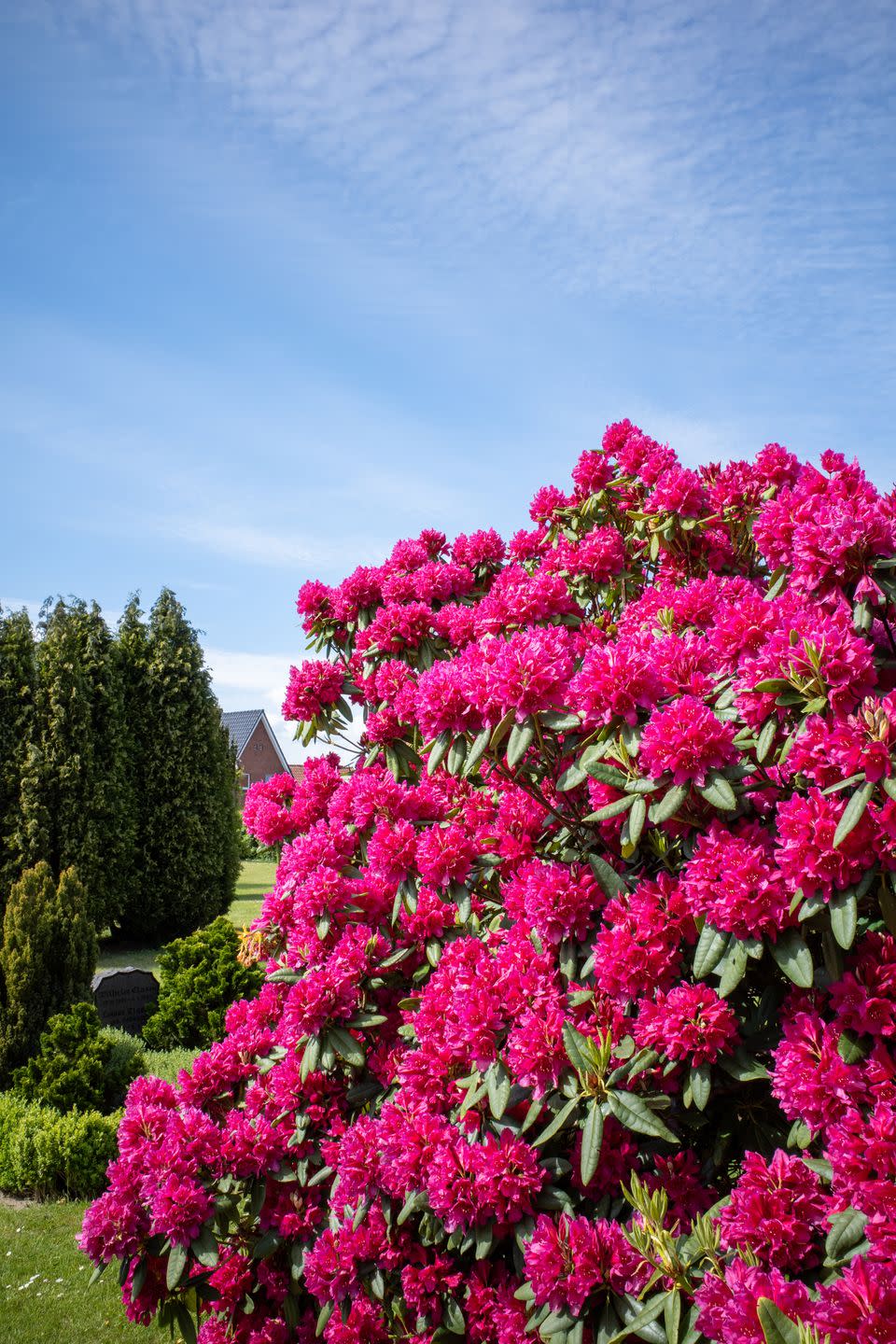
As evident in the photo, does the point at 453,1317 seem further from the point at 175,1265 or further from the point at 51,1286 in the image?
the point at 51,1286

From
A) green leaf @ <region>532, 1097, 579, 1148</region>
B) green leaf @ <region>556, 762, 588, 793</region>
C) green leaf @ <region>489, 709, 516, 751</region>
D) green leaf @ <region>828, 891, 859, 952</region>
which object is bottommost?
green leaf @ <region>532, 1097, 579, 1148</region>

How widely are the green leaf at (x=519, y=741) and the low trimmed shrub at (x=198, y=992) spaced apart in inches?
252

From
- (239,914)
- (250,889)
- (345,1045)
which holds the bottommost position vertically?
(250,889)

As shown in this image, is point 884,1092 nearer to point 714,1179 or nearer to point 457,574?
point 714,1179

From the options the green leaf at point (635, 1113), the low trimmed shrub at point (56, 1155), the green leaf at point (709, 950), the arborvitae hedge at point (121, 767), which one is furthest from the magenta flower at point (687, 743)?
the arborvitae hedge at point (121, 767)

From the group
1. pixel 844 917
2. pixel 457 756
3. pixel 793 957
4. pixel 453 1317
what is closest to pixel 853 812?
pixel 844 917

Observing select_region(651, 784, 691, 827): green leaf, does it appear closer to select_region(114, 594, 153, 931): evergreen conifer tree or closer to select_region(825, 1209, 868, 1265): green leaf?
select_region(825, 1209, 868, 1265): green leaf

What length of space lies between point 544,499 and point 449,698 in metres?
2.29

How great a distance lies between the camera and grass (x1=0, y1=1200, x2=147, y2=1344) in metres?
4.36

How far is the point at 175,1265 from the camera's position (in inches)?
109

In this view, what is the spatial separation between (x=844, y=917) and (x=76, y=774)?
12.8 metres

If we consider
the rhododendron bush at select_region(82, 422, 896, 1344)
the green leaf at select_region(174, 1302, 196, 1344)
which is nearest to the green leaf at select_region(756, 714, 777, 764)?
the rhododendron bush at select_region(82, 422, 896, 1344)

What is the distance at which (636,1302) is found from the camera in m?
1.94

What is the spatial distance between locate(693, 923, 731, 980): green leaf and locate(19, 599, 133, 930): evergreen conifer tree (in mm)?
12422
